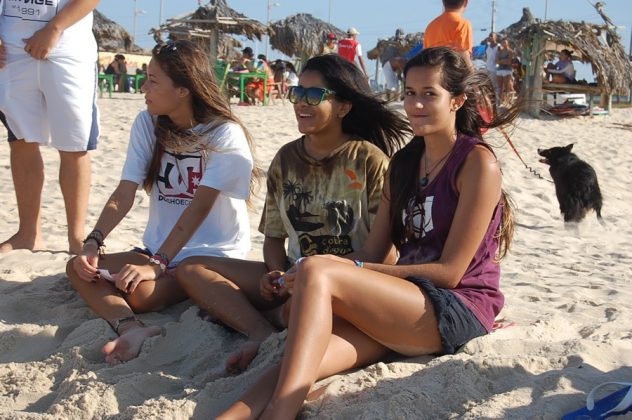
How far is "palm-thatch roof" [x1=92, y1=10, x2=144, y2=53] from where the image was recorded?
29766 mm

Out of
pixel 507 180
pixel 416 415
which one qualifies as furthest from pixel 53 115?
pixel 507 180

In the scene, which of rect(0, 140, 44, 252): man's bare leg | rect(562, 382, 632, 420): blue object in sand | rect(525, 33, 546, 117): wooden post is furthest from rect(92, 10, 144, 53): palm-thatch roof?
rect(562, 382, 632, 420): blue object in sand

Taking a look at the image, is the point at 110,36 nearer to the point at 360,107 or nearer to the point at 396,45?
the point at 396,45

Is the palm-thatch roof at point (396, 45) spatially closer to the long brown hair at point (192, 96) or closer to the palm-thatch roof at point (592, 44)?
the palm-thatch roof at point (592, 44)

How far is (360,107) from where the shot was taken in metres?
3.12

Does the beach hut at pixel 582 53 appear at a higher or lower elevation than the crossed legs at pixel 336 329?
higher

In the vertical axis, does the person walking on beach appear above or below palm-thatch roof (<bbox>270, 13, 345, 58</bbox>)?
below

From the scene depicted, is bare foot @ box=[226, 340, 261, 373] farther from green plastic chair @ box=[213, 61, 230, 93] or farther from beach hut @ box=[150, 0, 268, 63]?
beach hut @ box=[150, 0, 268, 63]

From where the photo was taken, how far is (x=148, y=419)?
86.8 inches

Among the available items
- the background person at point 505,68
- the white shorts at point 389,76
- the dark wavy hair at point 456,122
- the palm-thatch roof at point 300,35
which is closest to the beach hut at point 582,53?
the background person at point 505,68

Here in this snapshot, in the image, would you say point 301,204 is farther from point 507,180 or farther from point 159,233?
point 507,180

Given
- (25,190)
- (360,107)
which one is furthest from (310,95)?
(25,190)

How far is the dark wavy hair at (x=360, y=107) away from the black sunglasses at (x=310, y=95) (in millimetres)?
53

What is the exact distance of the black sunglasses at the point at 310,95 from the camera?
9.75ft
